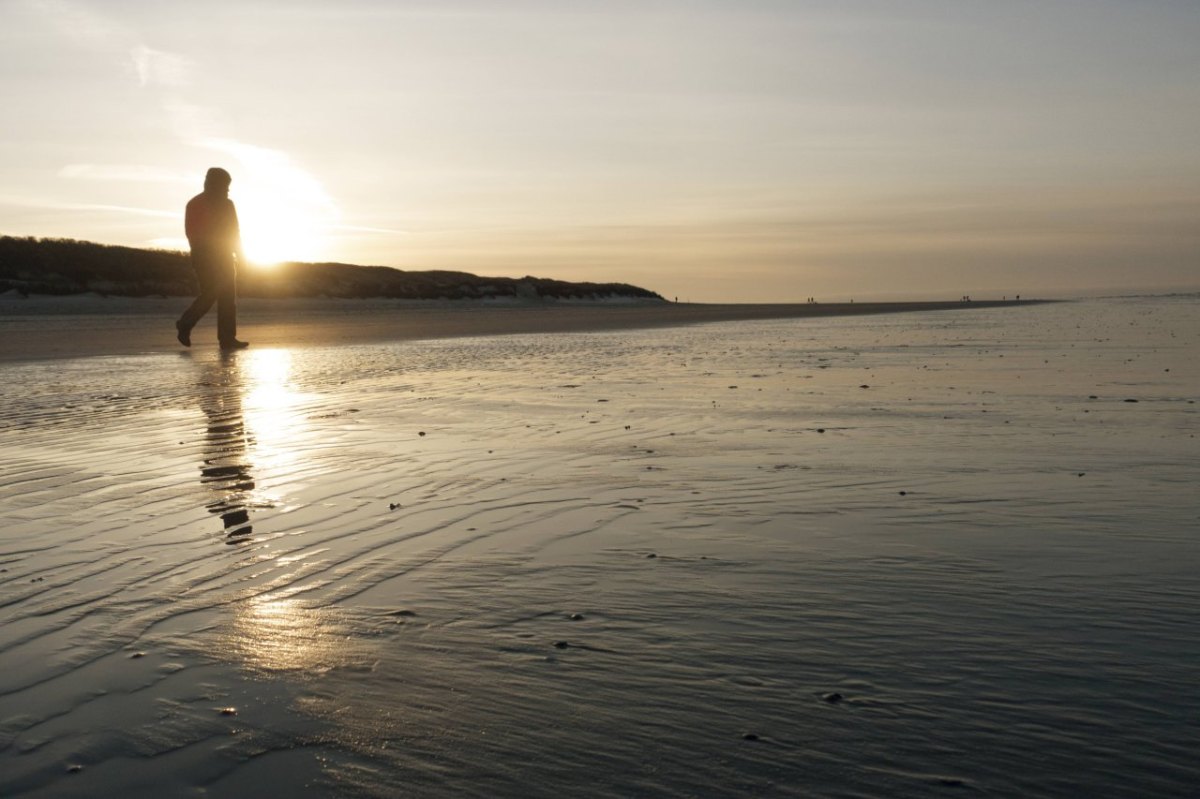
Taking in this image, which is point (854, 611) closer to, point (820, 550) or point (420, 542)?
point (820, 550)

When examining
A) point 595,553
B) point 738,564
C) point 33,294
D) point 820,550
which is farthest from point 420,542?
point 33,294

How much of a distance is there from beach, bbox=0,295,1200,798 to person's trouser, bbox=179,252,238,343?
11.7m

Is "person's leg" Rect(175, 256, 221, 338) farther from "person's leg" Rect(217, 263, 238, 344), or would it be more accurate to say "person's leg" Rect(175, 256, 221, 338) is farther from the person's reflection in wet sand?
the person's reflection in wet sand

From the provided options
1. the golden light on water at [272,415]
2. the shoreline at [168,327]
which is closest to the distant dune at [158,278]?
the shoreline at [168,327]

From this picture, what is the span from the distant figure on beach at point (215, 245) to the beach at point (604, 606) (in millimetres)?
11895

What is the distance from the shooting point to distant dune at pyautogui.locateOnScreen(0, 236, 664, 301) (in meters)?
40.6

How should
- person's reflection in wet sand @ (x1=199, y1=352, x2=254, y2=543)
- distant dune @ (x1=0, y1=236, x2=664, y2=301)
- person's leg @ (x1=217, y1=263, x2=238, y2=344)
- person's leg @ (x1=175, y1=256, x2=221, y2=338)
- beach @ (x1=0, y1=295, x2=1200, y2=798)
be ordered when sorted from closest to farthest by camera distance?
beach @ (x1=0, y1=295, x2=1200, y2=798), person's reflection in wet sand @ (x1=199, y1=352, x2=254, y2=543), person's leg @ (x1=217, y1=263, x2=238, y2=344), person's leg @ (x1=175, y1=256, x2=221, y2=338), distant dune @ (x1=0, y1=236, x2=664, y2=301)

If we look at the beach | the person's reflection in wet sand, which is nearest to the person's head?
the person's reflection in wet sand

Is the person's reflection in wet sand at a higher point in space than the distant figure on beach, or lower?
lower

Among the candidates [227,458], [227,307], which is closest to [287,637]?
[227,458]

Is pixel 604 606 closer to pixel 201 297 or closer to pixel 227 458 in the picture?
pixel 227 458

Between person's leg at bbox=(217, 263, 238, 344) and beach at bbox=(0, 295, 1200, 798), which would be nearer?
beach at bbox=(0, 295, 1200, 798)

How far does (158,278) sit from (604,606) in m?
46.8

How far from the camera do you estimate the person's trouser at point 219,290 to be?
20375mm
